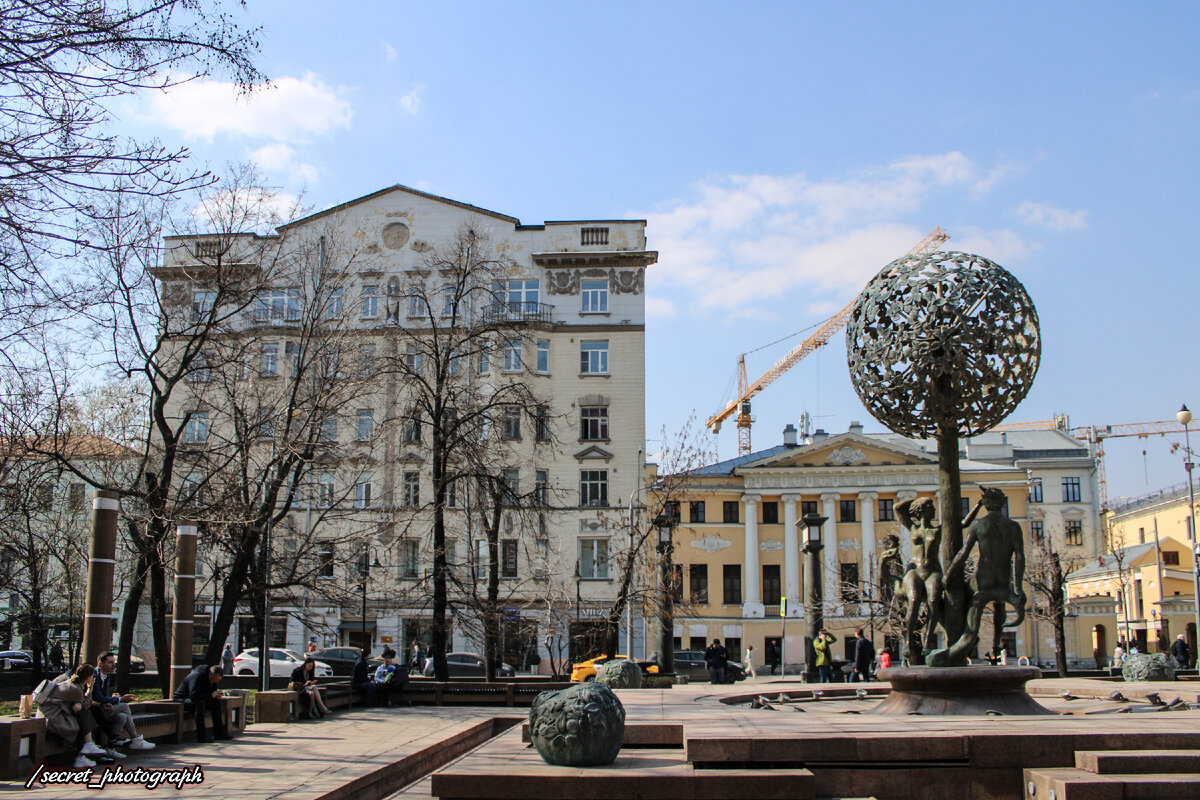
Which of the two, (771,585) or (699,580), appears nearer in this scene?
(699,580)

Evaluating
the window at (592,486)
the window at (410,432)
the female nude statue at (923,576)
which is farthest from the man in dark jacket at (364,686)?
the window at (592,486)

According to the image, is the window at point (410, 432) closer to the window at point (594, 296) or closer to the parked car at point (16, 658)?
the window at point (594, 296)

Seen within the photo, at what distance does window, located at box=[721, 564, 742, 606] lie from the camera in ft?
179

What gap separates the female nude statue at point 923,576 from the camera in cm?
1206

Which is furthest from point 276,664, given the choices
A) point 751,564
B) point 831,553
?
point 831,553

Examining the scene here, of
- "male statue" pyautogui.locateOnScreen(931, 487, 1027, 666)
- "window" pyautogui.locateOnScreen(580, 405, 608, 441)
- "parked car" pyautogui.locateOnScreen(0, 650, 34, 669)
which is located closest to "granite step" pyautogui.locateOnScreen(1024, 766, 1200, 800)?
"male statue" pyautogui.locateOnScreen(931, 487, 1027, 666)

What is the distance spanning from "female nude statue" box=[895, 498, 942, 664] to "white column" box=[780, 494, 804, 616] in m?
42.3

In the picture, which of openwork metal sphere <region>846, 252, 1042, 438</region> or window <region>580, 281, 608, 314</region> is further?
window <region>580, 281, 608, 314</region>

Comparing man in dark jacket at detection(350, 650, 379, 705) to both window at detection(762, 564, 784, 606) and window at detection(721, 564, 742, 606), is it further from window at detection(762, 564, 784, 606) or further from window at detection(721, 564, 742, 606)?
window at detection(762, 564, 784, 606)

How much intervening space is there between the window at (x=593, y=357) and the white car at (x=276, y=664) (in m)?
17.3

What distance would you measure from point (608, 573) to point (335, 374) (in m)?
22.7

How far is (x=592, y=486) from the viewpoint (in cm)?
4488

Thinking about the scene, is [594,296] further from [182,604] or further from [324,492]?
[182,604]

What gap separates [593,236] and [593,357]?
17.7 ft
